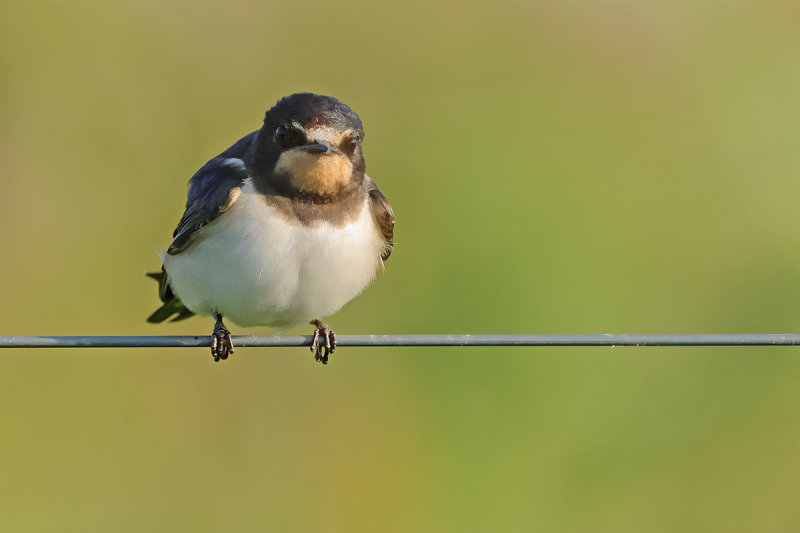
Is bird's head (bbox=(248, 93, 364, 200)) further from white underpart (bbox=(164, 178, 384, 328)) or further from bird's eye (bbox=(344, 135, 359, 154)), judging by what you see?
white underpart (bbox=(164, 178, 384, 328))

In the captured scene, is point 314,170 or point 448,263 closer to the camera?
point 314,170

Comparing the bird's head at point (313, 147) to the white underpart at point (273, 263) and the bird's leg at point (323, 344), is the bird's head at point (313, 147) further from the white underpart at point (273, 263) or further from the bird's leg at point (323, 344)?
the bird's leg at point (323, 344)

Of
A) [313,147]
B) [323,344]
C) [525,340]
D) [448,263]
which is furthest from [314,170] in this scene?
[448,263]

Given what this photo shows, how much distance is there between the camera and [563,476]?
4961mm

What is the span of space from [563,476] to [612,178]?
208 centimetres

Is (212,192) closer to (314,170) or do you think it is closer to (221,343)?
(314,170)

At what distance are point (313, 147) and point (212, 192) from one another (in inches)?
17.1

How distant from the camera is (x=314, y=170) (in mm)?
3559

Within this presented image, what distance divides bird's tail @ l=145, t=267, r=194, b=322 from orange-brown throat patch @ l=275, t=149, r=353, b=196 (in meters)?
0.87

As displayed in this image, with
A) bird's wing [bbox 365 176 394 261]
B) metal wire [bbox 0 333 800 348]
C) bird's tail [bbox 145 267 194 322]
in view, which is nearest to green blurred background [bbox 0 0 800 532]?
bird's tail [bbox 145 267 194 322]

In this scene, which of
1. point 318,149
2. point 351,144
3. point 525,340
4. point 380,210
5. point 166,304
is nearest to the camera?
point 525,340

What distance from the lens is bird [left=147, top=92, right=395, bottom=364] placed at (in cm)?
356

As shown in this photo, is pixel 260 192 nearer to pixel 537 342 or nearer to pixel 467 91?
pixel 537 342

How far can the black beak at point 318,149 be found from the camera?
3.50 m
